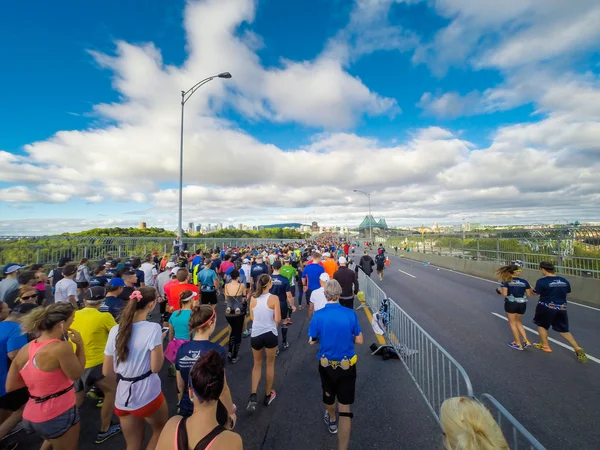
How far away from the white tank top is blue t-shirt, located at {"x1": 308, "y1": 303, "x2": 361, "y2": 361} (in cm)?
95

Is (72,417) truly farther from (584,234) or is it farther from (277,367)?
(584,234)

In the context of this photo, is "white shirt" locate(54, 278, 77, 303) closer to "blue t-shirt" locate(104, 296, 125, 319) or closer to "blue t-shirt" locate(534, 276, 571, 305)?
"blue t-shirt" locate(104, 296, 125, 319)

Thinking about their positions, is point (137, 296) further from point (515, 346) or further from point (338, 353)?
point (515, 346)

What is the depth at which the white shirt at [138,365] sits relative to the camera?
2.59 meters

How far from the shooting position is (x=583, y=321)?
7242 mm

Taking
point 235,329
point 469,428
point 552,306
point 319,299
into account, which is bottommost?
point 235,329

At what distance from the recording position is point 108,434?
332cm

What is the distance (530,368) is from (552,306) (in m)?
1.43

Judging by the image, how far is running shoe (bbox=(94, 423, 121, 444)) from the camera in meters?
3.24

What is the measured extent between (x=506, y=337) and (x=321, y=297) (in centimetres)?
470

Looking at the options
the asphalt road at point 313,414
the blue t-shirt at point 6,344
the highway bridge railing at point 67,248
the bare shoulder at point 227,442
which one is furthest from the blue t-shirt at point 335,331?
the highway bridge railing at point 67,248

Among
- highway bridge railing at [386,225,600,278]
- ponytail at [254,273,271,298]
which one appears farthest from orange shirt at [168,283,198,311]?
highway bridge railing at [386,225,600,278]

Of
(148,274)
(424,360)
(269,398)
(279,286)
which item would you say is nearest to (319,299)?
(279,286)

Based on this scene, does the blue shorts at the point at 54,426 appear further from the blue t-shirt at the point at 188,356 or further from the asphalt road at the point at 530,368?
the asphalt road at the point at 530,368
